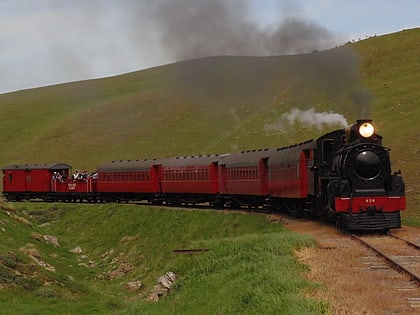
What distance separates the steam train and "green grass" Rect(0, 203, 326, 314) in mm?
2128

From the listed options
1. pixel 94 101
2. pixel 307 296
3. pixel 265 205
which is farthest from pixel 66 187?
pixel 94 101

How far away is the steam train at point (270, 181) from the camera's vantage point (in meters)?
24.5

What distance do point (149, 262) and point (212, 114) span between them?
2566 inches

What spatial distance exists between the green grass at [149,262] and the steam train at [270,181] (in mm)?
2128

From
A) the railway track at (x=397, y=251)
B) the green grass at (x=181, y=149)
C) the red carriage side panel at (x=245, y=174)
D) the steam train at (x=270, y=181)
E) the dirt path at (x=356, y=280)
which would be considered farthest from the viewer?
the red carriage side panel at (x=245, y=174)

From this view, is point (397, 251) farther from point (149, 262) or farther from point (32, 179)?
point (32, 179)

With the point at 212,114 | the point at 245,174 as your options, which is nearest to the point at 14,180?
the point at 245,174

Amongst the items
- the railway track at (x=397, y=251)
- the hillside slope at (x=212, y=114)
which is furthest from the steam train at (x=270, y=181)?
the hillside slope at (x=212, y=114)

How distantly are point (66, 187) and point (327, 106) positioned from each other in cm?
2721

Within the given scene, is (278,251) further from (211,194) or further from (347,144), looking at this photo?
(211,194)

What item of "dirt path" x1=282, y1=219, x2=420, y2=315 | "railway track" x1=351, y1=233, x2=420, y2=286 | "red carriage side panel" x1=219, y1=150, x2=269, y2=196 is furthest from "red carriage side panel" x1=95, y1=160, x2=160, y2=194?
"dirt path" x1=282, y1=219, x2=420, y2=315

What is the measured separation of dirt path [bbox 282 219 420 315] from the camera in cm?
A: 1293

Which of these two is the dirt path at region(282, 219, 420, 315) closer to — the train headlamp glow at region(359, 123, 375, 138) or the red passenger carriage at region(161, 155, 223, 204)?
the train headlamp glow at region(359, 123, 375, 138)

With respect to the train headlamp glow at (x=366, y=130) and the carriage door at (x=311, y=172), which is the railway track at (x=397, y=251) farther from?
the carriage door at (x=311, y=172)
